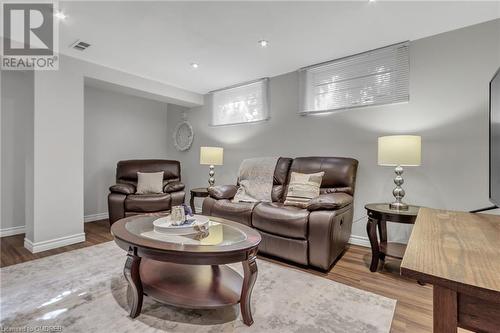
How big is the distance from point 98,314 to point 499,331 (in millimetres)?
1927

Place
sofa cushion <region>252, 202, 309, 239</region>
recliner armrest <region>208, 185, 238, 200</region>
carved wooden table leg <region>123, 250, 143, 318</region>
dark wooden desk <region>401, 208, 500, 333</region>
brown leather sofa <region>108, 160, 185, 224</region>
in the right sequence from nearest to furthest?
dark wooden desk <region>401, 208, 500, 333</region> → carved wooden table leg <region>123, 250, 143, 318</region> → sofa cushion <region>252, 202, 309, 239</region> → recliner armrest <region>208, 185, 238, 200</region> → brown leather sofa <region>108, 160, 185, 224</region>

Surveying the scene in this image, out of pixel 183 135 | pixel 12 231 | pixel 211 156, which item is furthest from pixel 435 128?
pixel 12 231

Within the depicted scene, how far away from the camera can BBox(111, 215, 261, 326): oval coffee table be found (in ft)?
4.53

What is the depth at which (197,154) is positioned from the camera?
4.75m

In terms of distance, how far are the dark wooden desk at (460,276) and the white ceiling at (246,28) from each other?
203 centimetres

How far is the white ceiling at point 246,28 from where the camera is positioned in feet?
6.68

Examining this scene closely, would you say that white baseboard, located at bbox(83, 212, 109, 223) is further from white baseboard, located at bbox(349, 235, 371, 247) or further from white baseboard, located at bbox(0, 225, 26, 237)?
white baseboard, located at bbox(349, 235, 371, 247)

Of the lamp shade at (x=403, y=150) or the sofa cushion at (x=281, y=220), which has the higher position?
the lamp shade at (x=403, y=150)

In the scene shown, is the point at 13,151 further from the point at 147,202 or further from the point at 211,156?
the point at 211,156

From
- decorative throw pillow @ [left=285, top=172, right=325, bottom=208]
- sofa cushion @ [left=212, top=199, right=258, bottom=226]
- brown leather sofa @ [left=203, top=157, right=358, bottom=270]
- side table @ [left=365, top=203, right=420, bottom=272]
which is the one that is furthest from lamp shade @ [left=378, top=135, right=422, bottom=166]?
sofa cushion @ [left=212, top=199, right=258, bottom=226]

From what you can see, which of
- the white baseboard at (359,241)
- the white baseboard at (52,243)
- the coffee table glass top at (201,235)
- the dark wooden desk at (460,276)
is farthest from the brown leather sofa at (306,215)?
the white baseboard at (52,243)

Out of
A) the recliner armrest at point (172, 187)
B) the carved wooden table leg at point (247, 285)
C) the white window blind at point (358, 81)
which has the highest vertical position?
the white window blind at point (358, 81)

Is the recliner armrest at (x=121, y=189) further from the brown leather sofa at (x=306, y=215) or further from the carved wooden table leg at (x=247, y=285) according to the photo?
the carved wooden table leg at (x=247, y=285)

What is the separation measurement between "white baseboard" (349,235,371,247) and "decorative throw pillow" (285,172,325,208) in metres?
0.78
